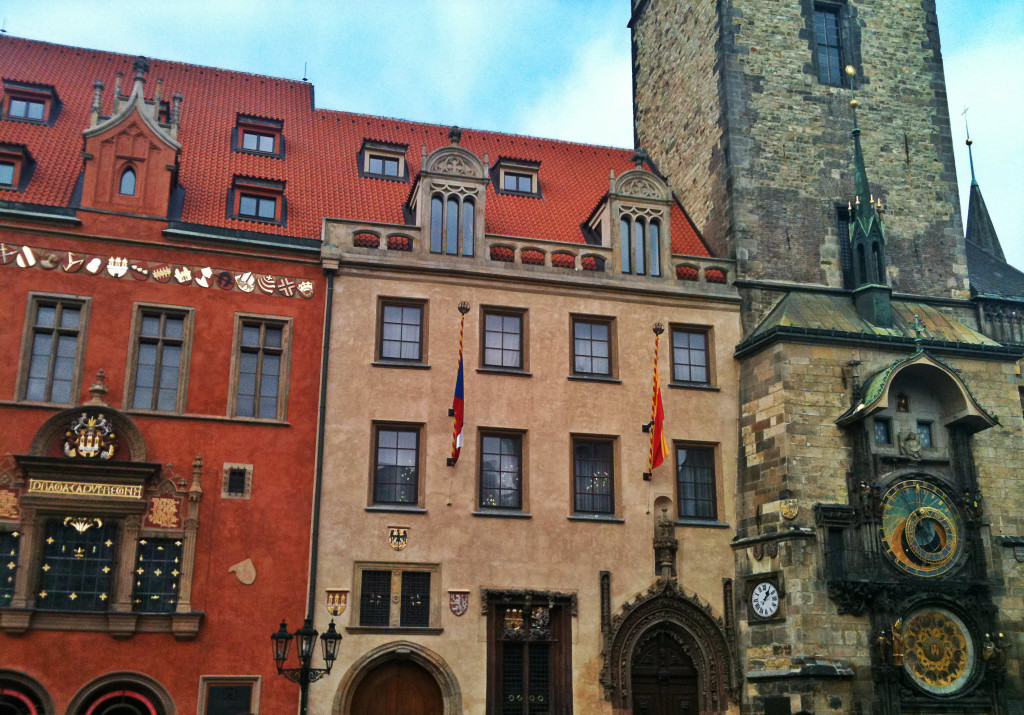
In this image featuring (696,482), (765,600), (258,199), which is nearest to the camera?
(765,600)

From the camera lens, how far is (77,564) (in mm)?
20969

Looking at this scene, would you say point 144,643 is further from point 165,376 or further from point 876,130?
point 876,130

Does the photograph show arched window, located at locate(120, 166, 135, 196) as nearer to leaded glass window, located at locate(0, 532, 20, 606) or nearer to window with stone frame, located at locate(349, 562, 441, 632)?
leaded glass window, located at locate(0, 532, 20, 606)

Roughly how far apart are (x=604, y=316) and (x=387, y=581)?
7710 millimetres

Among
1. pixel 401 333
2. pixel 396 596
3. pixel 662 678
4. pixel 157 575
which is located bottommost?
pixel 662 678

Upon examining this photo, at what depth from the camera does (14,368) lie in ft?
71.4

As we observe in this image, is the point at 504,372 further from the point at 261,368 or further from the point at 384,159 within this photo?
the point at 384,159

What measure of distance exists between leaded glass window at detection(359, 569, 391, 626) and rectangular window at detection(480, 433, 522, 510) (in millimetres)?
2671

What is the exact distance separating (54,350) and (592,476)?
445 inches

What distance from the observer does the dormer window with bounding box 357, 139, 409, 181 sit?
28.4 m

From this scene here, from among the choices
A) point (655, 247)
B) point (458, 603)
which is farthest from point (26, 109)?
point (458, 603)

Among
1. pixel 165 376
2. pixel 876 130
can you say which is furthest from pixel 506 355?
pixel 876 130

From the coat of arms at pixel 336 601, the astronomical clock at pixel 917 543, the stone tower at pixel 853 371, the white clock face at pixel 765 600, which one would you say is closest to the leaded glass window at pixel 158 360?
the coat of arms at pixel 336 601

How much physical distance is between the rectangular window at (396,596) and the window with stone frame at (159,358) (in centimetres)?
507
